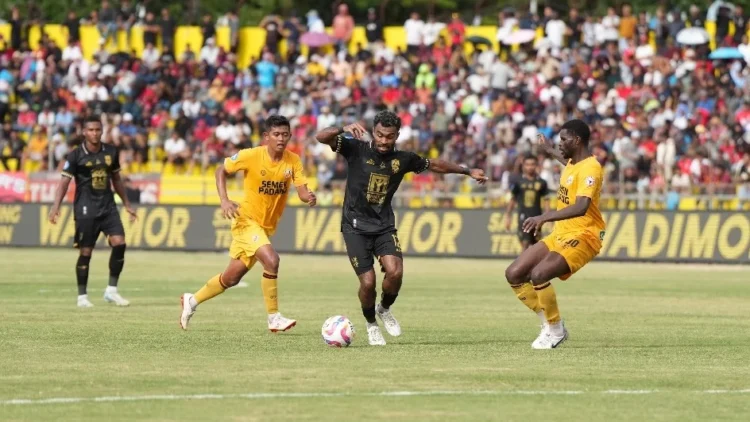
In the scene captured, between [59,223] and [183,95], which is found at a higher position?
[183,95]

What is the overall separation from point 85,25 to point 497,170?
17635 millimetres

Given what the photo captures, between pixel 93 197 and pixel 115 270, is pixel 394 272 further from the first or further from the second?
pixel 115 270

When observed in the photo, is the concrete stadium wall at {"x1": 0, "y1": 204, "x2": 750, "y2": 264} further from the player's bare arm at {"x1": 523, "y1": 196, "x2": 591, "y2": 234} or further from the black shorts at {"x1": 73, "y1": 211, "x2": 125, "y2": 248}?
the player's bare arm at {"x1": 523, "y1": 196, "x2": 591, "y2": 234}

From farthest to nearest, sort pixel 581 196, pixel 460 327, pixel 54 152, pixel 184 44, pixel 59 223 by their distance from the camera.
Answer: pixel 184 44 → pixel 54 152 → pixel 59 223 → pixel 460 327 → pixel 581 196

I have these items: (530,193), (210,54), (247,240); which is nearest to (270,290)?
(247,240)

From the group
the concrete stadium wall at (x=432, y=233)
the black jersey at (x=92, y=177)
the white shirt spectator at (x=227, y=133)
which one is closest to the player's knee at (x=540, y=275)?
the black jersey at (x=92, y=177)

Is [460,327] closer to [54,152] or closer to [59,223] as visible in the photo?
[59,223]

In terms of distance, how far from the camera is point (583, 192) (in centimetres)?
1399

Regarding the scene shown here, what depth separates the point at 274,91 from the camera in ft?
141

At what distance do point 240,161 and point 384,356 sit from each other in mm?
3478

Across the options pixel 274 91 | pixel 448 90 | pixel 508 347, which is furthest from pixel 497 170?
pixel 508 347

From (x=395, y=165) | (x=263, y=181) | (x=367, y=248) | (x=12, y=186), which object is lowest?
(x=12, y=186)

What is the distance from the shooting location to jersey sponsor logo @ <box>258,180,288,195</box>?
1627cm

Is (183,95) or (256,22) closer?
(183,95)
